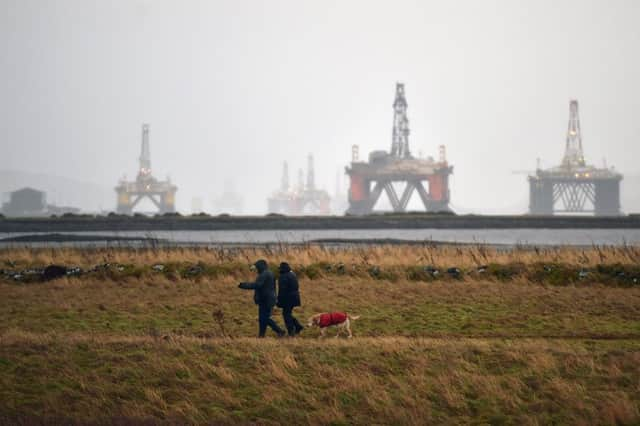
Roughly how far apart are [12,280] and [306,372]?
16737 mm

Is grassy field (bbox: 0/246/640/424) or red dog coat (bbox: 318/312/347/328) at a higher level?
red dog coat (bbox: 318/312/347/328)

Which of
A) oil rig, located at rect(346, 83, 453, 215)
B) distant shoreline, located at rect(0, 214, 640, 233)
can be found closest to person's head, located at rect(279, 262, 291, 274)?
distant shoreline, located at rect(0, 214, 640, 233)

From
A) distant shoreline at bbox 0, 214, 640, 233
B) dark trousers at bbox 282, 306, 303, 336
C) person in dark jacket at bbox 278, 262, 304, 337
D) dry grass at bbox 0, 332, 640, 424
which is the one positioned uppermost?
distant shoreline at bbox 0, 214, 640, 233

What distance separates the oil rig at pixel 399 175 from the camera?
17475 cm

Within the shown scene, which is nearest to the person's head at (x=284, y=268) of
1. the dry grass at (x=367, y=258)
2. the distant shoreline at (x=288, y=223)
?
the dry grass at (x=367, y=258)

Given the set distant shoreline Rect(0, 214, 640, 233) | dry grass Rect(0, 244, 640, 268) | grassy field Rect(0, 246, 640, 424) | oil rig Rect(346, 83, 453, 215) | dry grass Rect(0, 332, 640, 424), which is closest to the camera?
dry grass Rect(0, 332, 640, 424)

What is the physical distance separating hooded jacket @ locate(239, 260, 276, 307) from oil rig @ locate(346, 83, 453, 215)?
520 ft

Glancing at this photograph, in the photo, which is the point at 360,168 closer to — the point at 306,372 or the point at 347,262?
the point at 347,262

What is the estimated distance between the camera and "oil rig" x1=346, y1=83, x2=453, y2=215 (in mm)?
174750

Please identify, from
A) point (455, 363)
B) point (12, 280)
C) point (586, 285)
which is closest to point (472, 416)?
point (455, 363)

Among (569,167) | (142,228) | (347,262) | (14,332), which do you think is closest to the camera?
(14,332)

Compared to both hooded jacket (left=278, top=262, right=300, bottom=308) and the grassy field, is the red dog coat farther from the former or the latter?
hooded jacket (left=278, top=262, right=300, bottom=308)

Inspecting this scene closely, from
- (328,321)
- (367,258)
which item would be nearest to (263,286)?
(328,321)

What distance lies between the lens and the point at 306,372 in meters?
13.6
